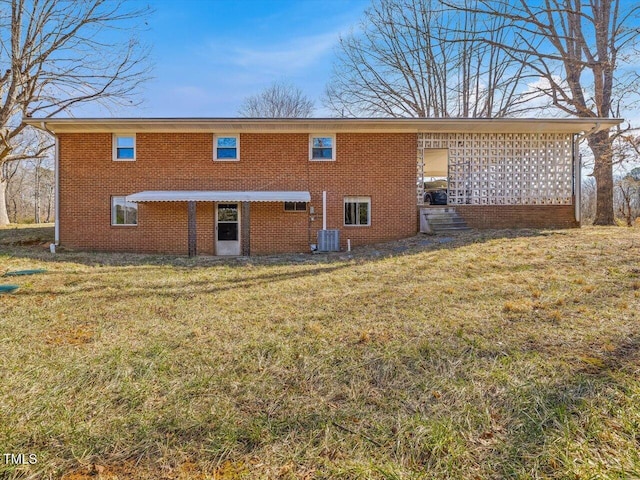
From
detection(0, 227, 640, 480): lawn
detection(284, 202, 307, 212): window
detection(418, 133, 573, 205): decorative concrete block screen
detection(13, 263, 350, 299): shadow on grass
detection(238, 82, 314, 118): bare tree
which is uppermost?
detection(238, 82, 314, 118): bare tree

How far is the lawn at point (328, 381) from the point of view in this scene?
83.0 inches

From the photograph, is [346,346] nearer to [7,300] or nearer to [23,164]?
[7,300]

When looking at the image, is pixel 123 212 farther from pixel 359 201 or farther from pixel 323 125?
pixel 359 201

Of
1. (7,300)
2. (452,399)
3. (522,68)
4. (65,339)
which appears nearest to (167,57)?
(7,300)

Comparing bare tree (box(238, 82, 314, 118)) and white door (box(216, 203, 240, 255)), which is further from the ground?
bare tree (box(238, 82, 314, 118))

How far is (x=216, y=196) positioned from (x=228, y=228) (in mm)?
1943

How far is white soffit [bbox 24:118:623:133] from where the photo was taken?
1185cm

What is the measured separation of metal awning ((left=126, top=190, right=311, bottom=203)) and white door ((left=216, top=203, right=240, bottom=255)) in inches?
35.2

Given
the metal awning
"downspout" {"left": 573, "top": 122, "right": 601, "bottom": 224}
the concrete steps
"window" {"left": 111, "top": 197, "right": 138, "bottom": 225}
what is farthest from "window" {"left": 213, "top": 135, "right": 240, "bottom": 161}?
"downspout" {"left": 573, "top": 122, "right": 601, "bottom": 224}

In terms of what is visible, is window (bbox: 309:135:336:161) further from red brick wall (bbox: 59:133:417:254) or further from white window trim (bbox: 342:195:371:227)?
white window trim (bbox: 342:195:371:227)

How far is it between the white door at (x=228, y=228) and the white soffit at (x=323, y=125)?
2.98m

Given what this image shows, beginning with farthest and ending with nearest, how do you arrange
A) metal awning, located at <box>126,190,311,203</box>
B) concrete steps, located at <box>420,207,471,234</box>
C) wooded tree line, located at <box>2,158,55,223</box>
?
1. wooded tree line, located at <box>2,158,55,223</box>
2. concrete steps, located at <box>420,207,471,234</box>
3. metal awning, located at <box>126,190,311,203</box>

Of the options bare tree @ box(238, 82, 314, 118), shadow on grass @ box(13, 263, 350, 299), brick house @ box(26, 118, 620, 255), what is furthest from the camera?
bare tree @ box(238, 82, 314, 118)

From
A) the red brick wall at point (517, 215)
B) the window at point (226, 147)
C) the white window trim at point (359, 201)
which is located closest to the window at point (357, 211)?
the white window trim at point (359, 201)
